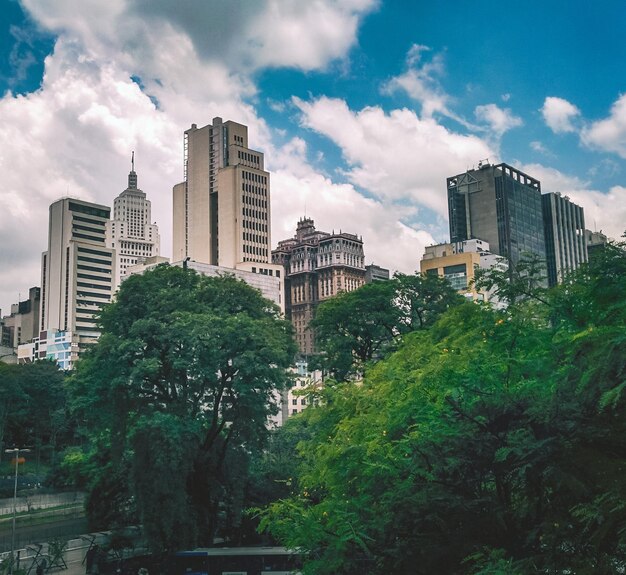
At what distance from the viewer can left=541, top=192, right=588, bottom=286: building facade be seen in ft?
560

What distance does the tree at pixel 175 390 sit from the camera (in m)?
29.9

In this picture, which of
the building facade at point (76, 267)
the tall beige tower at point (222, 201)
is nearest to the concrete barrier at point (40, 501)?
the tall beige tower at point (222, 201)

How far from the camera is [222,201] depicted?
138250 mm

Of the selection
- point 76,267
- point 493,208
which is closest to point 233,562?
point 493,208

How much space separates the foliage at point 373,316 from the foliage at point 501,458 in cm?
2268

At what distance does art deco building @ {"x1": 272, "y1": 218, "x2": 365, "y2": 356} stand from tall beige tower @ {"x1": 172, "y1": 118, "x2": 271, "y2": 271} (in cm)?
3887

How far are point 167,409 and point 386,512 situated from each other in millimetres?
19807

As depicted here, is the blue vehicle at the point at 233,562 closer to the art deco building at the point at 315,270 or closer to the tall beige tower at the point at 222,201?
the tall beige tower at the point at 222,201

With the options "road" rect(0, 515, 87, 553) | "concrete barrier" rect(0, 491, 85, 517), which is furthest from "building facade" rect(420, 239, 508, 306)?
"road" rect(0, 515, 87, 553)

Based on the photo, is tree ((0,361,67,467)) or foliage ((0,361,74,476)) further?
tree ((0,361,67,467))

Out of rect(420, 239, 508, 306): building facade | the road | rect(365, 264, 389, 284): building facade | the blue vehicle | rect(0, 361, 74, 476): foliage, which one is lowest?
the road

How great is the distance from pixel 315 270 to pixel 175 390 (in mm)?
146347

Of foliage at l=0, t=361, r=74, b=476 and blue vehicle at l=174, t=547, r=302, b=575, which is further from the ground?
foliage at l=0, t=361, r=74, b=476

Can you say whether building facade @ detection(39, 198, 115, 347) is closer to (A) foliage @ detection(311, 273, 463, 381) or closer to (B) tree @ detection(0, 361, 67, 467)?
(B) tree @ detection(0, 361, 67, 467)
